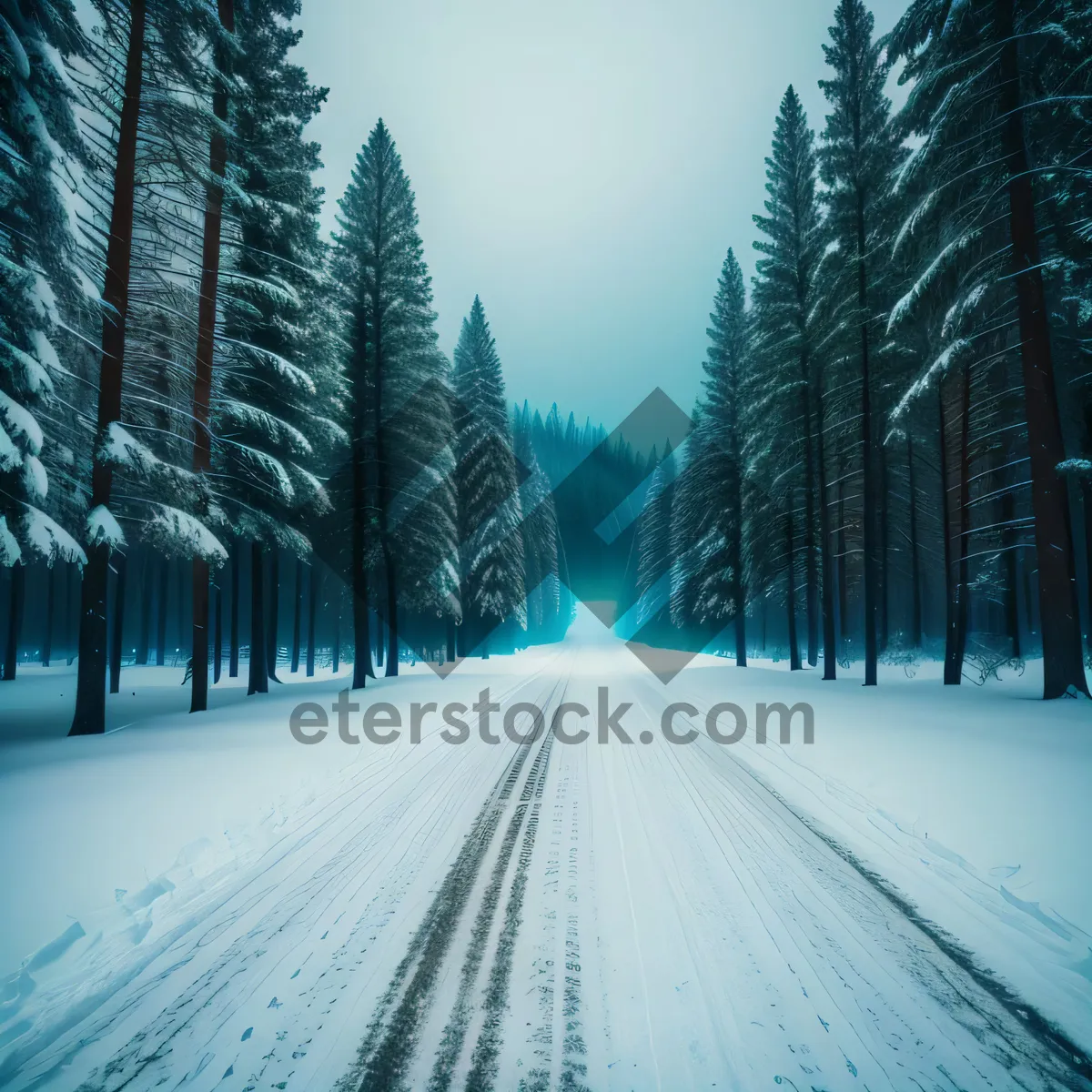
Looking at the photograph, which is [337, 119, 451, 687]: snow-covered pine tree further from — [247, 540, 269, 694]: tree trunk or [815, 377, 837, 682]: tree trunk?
[815, 377, 837, 682]: tree trunk

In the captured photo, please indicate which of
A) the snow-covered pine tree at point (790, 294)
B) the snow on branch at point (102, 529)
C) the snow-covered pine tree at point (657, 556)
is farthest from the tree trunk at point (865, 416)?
the snow-covered pine tree at point (657, 556)

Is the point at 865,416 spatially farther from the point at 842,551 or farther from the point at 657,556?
the point at 657,556

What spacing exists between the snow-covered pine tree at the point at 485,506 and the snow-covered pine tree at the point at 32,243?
1747cm

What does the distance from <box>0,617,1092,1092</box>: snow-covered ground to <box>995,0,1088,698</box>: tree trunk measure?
3.20 metres

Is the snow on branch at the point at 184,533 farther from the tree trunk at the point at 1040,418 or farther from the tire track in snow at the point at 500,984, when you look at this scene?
the tree trunk at the point at 1040,418

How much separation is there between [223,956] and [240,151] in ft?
50.3

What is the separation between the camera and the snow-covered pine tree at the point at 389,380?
1700 centimetres

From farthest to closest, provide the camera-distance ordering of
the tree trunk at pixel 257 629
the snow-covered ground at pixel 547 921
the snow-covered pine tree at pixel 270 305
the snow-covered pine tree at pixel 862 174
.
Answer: the snow-covered pine tree at pixel 862 174
the tree trunk at pixel 257 629
the snow-covered pine tree at pixel 270 305
the snow-covered ground at pixel 547 921

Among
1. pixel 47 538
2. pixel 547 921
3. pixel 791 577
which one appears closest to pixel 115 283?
pixel 47 538

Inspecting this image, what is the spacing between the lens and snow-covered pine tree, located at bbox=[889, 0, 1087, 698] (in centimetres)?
932

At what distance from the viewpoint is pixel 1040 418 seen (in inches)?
375

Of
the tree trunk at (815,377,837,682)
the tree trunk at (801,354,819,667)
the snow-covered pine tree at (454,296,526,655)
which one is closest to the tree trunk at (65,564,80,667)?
the snow-covered pine tree at (454,296,526,655)

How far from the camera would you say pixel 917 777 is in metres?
5.97

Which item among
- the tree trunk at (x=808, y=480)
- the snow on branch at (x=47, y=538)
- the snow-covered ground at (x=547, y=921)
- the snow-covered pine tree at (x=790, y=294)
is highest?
the snow-covered pine tree at (x=790, y=294)
